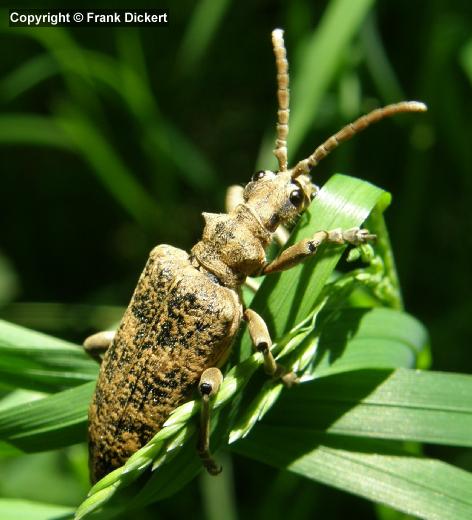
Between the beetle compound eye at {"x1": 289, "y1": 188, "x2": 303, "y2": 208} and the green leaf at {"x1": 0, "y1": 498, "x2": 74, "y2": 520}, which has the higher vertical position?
the beetle compound eye at {"x1": 289, "y1": 188, "x2": 303, "y2": 208}

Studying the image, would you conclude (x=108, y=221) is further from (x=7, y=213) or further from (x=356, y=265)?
(x=356, y=265)

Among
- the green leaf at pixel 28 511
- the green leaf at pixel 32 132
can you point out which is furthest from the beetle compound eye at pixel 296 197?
the green leaf at pixel 32 132

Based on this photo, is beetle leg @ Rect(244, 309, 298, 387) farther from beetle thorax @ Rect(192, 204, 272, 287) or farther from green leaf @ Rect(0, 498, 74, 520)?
green leaf @ Rect(0, 498, 74, 520)

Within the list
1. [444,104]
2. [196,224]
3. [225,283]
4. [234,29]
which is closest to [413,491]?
[225,283]

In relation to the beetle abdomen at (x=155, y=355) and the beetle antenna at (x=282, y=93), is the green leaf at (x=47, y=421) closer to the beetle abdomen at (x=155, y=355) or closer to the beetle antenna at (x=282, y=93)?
the beetle abdomen at (x=155, y=355)

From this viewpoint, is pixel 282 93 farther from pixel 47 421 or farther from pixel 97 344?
pixel 47 421

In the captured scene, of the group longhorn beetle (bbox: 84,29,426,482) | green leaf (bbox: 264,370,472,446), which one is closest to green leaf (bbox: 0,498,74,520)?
longhorn beetle (bbox: 84,29,426,482)

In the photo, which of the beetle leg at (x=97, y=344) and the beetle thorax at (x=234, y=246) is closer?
the beetle leg at (x=97, y=344)
